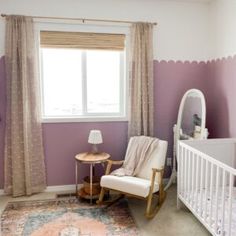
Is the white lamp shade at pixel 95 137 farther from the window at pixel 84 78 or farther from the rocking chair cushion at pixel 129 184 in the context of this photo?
the rocking chair cushion at pixel 129 184

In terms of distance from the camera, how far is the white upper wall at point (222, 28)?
3.04 m

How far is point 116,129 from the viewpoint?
352 cm

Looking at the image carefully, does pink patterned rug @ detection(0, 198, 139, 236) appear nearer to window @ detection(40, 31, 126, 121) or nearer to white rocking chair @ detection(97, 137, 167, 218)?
white rocking chair @ detection(97, 137, 167, 218)

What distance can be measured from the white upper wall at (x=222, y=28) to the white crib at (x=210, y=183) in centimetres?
113

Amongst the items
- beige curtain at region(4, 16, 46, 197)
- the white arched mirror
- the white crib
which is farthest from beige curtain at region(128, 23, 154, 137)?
beige curtain at region(4, 16, 46, 197)

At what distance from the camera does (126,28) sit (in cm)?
338

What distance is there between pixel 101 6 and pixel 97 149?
1.81m

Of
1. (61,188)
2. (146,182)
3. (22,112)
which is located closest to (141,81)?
(146,182)

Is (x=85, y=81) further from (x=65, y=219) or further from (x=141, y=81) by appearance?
(x=65, y=219)

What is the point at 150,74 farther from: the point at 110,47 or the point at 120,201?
the point at 120,201

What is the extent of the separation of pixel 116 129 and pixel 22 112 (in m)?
1.20

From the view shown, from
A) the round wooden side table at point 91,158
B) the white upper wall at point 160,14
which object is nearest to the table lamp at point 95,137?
the round wooden side table at point 91,158

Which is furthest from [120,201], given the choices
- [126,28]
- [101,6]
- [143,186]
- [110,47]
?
[101,6]

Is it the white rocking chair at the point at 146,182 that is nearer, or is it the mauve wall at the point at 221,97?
the white rocking chair at the point at 146,182
